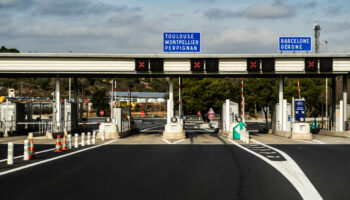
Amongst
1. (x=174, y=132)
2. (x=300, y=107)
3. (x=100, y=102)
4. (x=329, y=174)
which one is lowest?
(x=174, y=132)

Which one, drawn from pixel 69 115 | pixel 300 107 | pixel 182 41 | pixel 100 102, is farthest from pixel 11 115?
pixel 100 102

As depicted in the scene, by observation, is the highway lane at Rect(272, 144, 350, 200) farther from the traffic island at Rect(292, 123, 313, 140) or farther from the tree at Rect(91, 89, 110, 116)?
the tree at Rect(91, 89, 110, 116)

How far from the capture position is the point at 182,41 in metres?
35.9

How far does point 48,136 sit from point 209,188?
2341cm

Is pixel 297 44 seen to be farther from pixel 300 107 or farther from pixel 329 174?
pixel 329 174

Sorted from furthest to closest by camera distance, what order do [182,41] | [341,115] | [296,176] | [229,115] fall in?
[229,115] < [182,41] < [341,115] < [296,176]

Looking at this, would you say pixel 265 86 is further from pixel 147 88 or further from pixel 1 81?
pixel 147 88

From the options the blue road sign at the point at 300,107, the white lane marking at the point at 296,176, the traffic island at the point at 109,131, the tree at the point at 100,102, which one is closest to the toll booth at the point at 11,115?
the traffic island at the point at 109,131

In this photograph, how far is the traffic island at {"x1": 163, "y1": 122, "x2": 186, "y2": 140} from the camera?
32156 millimetres

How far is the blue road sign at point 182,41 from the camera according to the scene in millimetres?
35656

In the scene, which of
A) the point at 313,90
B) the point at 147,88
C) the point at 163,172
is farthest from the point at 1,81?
the point at 163,172

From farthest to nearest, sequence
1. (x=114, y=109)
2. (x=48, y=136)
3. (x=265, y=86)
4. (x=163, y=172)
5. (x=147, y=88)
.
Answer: (x=147, y=88)
(x=265, y=86)
(x=114, y=109)
(x=48, y=136)
(x=163, y=172)

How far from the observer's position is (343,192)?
932 cm

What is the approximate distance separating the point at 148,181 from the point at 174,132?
70.8ft
